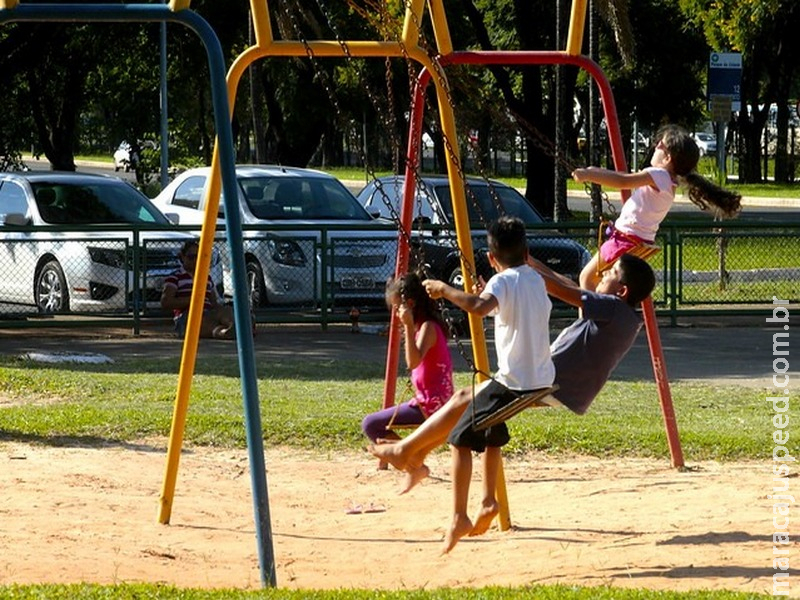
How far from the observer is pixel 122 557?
23.0 feet

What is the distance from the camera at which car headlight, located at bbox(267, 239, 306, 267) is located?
1703 cm

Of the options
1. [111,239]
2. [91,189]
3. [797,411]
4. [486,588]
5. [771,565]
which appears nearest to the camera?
[486,588]

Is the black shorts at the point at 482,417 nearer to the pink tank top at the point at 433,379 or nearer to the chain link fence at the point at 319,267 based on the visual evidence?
the pink tank top at the point at 433,379

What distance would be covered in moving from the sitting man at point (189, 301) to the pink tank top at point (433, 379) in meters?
8.34

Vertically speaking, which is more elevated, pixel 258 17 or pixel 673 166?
pixel 258 17

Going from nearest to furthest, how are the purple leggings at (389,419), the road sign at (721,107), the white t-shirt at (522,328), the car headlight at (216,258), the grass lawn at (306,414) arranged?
the white t-shirt at (522,328) → the purple leggings at (389,419) → the grass lawn at (306,414) → the car headlight at (216,258) → the road sign at (721,107)

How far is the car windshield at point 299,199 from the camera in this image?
1803 cm

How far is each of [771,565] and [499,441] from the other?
4.27 ft

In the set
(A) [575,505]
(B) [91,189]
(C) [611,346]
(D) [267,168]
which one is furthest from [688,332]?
(C) [611,346]

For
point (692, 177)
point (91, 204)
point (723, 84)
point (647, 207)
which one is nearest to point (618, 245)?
point (647, 207)

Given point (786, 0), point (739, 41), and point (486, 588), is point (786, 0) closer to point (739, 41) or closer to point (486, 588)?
point (739, 41)

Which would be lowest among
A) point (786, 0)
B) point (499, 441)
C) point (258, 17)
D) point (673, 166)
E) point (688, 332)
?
point (688, 332)

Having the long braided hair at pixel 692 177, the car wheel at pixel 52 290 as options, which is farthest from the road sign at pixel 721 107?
the long braided hair at pixel 692 177

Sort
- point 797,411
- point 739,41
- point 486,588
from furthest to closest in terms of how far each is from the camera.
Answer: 1. point 739,41
2. point 797,411
3. point 486,588
